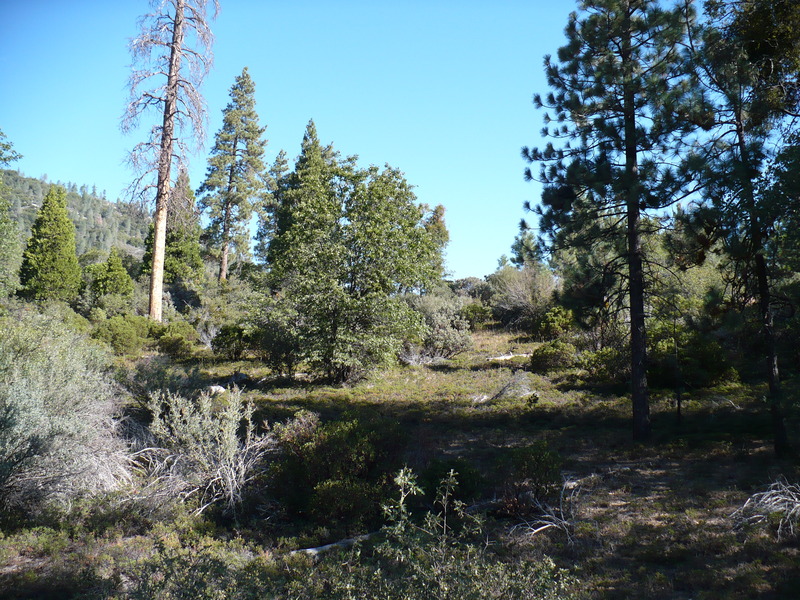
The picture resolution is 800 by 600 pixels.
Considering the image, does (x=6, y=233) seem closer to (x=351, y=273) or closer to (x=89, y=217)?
(x=351, y=273)

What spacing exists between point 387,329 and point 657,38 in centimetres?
817

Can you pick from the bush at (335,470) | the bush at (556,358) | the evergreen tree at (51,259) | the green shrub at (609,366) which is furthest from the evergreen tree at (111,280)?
the bush at (335,470)

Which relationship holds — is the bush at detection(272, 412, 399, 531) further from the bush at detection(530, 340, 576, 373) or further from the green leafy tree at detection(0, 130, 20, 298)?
the green leafy tree at detection(0, 130, 20, 298)

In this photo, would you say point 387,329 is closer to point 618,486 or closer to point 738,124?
point 618,486

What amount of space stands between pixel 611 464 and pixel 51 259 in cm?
3168

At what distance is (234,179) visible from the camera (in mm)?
30891

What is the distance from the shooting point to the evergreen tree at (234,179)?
30688 millimetres

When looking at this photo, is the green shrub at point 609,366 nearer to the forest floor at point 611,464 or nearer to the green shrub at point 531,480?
the forest floor at point 611,464

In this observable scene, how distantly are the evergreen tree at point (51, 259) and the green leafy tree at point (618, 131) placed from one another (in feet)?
93.0

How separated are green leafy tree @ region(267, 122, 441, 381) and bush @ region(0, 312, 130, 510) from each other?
18.4 feet

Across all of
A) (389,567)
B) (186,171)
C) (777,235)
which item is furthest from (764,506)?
(186,171)

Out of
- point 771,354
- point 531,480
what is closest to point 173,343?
point 531,480

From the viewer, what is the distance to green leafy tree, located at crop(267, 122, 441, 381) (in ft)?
41.2

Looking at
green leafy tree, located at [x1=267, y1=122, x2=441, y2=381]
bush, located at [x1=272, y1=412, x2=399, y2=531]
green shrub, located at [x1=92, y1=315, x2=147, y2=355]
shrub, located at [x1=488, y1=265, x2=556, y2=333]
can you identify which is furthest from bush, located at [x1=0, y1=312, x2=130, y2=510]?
shrub, located at [x1=488, y1=265, x2=556, y2=333]
